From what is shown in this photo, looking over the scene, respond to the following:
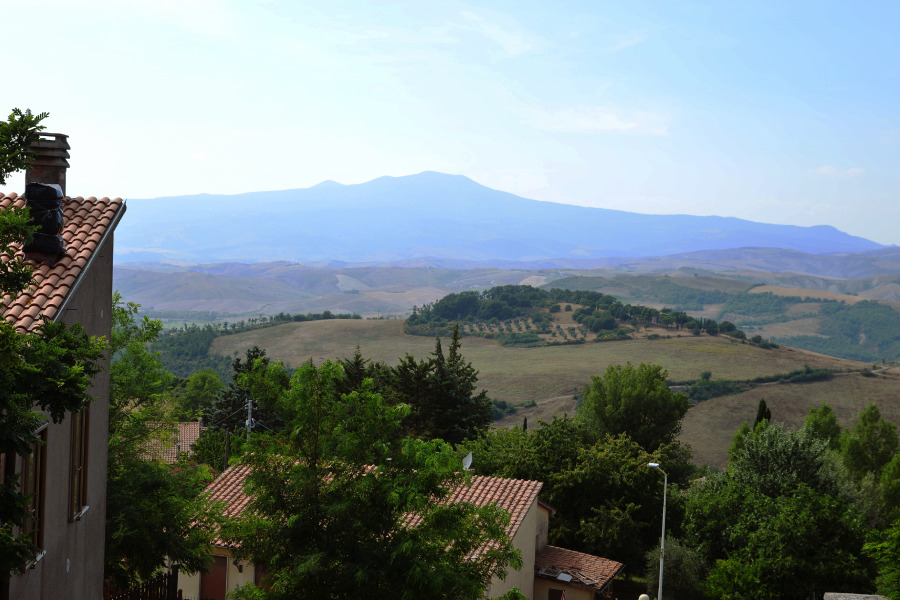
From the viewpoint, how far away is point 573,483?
36.3 m

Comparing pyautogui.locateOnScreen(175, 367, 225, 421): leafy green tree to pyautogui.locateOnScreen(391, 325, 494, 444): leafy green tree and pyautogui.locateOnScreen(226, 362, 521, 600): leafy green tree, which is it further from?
pyautogui.locateOnScreen(226, 362, 521, 600): leafy green tree

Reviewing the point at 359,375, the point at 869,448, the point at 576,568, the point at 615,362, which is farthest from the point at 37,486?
the point at 615,362

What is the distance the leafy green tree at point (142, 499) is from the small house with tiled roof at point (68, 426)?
188 inches

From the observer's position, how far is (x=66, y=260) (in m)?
11.5

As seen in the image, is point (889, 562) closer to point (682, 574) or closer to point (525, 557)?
point (682, 574)

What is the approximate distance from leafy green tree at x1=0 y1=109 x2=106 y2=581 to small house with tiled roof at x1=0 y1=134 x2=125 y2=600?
2280mm

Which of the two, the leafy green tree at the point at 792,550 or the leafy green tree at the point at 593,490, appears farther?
the leafy green tree at the point at 593,490

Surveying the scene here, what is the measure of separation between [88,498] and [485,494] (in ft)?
46.9

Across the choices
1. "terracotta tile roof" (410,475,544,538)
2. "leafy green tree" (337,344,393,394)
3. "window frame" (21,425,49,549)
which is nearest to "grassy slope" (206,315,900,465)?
"leafy green tree" (337,344,393,394)

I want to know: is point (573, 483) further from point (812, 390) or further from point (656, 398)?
point (812, 390)

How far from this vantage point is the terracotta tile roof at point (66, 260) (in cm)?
988

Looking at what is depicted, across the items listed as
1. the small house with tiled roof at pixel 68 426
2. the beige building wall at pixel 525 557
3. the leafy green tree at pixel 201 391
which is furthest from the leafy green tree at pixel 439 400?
the small house with tiled roof at pixel 68 426

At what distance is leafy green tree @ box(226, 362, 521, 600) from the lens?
13.0 m

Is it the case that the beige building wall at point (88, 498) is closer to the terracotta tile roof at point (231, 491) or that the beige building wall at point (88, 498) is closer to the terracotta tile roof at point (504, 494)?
the terracotta tile roof at point (231, 491)
